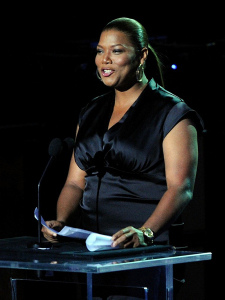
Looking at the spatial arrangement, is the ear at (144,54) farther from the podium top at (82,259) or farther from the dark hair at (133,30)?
the podium top at (82,259)

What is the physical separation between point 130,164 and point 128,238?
475mm

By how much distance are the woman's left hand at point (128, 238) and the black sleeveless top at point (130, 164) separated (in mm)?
350

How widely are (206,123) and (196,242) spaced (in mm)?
1018

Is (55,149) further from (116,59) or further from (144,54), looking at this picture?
(144,54)

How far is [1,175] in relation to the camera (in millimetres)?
4875

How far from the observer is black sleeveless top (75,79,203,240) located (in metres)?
2.50

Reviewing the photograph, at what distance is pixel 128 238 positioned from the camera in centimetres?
210

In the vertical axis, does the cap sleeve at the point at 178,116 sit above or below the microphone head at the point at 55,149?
above

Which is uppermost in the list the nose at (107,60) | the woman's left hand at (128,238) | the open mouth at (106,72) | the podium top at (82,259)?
the nose at (107,60)

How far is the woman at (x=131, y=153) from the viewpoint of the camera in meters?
2.45

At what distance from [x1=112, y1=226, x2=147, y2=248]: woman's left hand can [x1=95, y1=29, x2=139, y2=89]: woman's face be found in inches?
28.4

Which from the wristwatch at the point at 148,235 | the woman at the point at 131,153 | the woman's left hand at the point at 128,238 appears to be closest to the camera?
the woman's left hand at the point at 128,238

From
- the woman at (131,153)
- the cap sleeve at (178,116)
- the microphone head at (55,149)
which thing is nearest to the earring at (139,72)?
the woman at (131,153)

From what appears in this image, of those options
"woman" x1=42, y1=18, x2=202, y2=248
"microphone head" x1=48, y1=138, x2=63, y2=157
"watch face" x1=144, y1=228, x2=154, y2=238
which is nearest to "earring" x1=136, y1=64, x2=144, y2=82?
"woman" x1=42, y1=18, x2=202, y2=248
